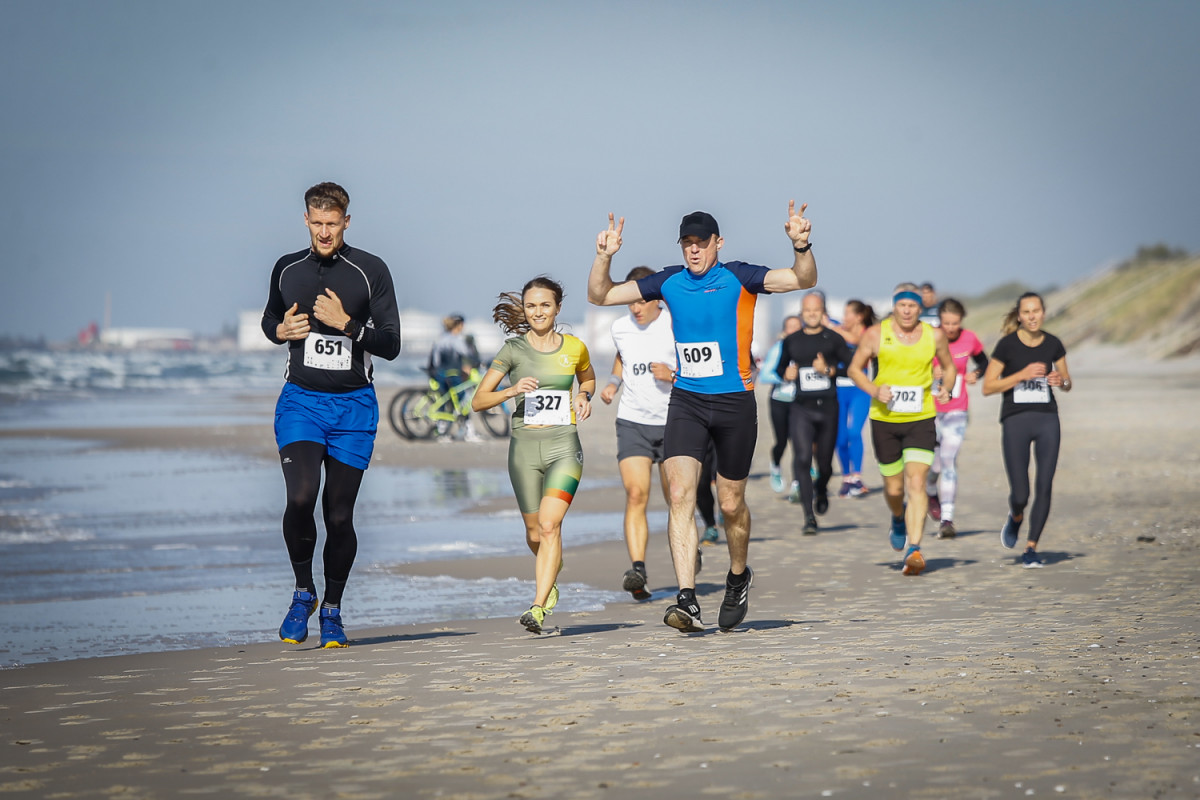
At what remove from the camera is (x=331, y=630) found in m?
6.81

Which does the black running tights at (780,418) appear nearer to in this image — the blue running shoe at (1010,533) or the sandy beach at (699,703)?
the blue running shoe at (1010,533)

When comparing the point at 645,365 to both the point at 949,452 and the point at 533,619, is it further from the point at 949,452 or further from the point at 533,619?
the point at 949,452

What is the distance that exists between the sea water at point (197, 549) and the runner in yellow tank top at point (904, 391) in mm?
2328

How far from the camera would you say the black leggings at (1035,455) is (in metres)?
9.69

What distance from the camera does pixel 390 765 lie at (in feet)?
14.7

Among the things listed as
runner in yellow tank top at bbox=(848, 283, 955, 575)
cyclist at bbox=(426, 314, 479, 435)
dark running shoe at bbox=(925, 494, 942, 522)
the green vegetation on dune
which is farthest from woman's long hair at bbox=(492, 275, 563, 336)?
the green vegetation on dune

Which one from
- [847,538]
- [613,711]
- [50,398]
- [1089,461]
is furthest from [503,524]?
[50,398]

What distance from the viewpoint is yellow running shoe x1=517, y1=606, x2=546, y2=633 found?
681cm

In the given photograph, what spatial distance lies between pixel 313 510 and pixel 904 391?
4.79 metres

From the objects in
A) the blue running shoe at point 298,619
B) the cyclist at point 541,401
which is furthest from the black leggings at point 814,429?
the blue running shoe at point 298,619

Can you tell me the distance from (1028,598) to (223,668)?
184 inches

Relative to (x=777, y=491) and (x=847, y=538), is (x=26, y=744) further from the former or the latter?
(x=777, y=491)

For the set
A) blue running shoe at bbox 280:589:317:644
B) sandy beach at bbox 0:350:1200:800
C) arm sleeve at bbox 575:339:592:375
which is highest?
arm sleeve at bbox 575:339:592:375

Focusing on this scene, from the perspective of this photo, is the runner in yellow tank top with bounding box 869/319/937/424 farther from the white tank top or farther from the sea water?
the sea water
